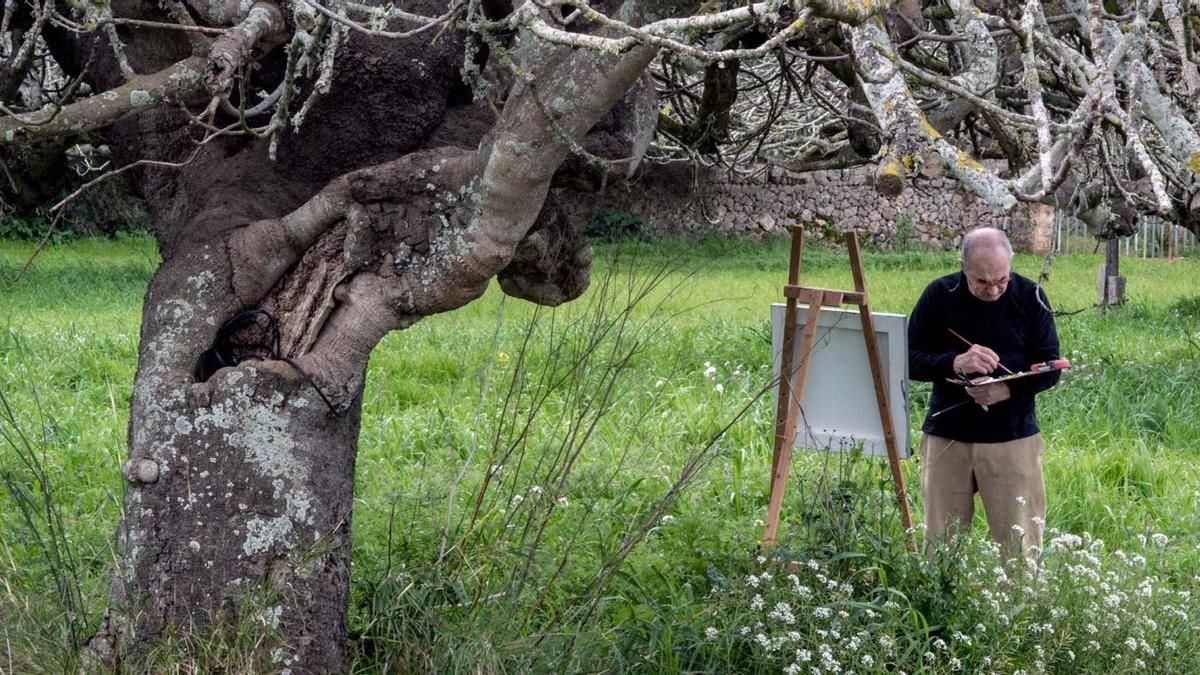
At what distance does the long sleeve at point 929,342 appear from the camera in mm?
5125

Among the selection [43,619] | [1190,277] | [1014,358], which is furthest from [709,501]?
[1190,277]

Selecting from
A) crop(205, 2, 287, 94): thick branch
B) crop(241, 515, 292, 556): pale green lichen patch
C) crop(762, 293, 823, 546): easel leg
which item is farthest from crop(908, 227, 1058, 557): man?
crop(205, 2, 287, 94): thick branch

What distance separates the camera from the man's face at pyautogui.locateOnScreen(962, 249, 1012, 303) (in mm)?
4880

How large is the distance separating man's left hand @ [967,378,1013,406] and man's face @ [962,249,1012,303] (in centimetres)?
35

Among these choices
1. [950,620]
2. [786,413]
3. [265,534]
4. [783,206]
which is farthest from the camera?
[783,206]

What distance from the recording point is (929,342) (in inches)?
209

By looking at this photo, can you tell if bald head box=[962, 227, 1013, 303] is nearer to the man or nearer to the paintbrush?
the man

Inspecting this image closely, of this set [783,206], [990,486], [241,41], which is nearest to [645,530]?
[241,41]

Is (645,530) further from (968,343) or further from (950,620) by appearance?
(968,343)

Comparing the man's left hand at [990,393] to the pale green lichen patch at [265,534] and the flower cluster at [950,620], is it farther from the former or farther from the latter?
the pale green lichen patch at [265,534]

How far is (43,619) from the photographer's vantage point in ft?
11.6

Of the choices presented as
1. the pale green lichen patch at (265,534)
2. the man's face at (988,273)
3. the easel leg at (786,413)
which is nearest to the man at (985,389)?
the man's face at (988,273)

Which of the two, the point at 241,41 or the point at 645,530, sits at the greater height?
the point at 241,41

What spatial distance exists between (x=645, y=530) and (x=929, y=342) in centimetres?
207
